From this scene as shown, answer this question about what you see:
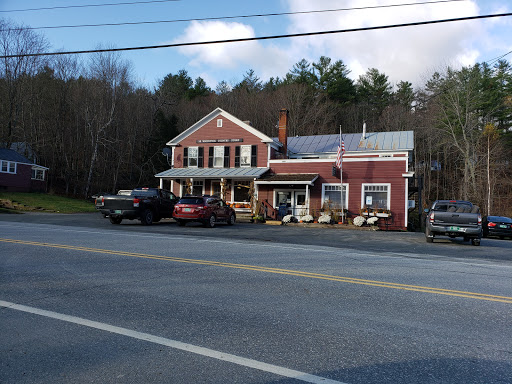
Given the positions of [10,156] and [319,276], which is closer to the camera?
[319,276]

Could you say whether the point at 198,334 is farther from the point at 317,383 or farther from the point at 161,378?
the point at 317,383

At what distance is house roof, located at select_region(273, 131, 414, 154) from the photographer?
104 feet

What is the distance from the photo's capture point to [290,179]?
27516 mm

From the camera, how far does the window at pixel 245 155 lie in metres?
31.4

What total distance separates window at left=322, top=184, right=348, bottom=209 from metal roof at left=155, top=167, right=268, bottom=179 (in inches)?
192

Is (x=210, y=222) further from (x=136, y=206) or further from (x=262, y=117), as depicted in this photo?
(x=262, y=117)

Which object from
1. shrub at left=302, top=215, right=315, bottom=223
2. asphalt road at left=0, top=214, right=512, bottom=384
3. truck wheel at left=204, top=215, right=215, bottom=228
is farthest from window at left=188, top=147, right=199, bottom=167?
asphalt road at left=0, top=214, right=512, bottom=384

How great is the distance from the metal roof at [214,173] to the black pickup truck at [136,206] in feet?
26.6

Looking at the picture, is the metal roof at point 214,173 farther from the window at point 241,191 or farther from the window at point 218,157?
the window at point 241,191

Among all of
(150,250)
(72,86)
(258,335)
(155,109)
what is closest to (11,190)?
(72,86)

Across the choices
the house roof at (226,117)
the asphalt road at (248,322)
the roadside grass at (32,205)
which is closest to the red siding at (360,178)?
the house roof at (226,117)

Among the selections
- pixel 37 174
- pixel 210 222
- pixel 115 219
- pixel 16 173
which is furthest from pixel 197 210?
pixel 37 174

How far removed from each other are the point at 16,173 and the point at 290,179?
108 feet

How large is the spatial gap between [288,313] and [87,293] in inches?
124
